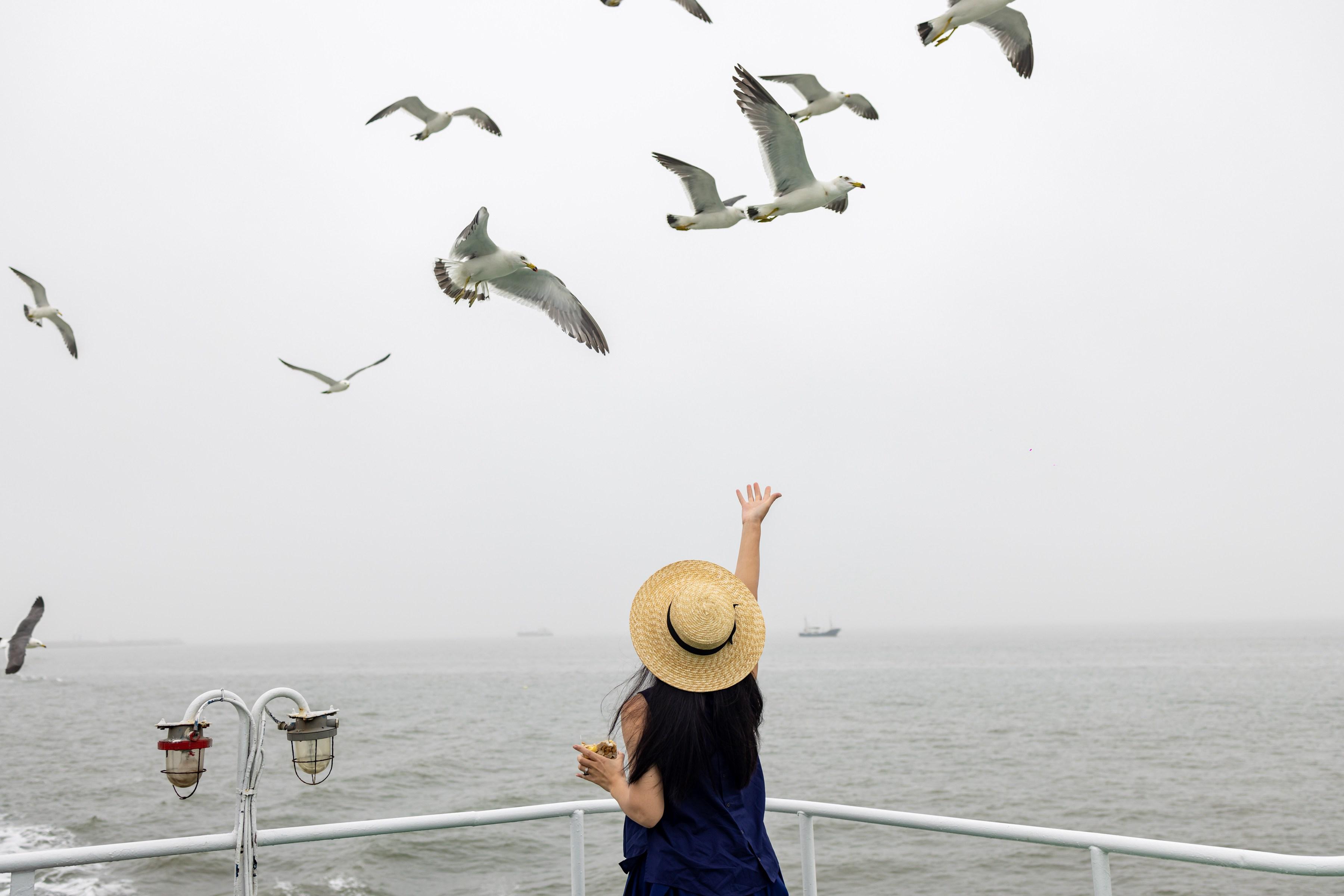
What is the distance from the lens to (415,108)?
9805 millimetres

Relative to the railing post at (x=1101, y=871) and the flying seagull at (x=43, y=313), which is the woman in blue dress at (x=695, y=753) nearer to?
the railing post at (x=1101, y=871)

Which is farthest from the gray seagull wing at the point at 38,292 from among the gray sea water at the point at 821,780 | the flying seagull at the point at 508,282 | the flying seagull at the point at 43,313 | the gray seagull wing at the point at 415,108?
the gray sea water at the point at 821,780

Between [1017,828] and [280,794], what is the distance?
82.8 ft

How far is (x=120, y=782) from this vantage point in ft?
82.9

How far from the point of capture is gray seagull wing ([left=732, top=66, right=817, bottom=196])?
7164mm

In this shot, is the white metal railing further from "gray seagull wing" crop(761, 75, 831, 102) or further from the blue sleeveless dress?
"gray seagull wing" crop(761, 75, 831, 102)

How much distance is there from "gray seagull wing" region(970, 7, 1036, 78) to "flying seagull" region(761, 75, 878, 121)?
1.49 metres

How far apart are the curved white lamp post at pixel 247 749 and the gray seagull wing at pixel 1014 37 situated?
6866mm

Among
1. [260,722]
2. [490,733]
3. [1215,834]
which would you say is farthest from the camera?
[490,733]

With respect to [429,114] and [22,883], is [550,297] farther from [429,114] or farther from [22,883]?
[22,883]

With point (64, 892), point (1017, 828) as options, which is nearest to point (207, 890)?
point (64, 892)

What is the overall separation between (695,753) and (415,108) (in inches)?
358

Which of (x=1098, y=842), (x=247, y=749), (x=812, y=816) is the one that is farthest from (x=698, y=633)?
(x=247, y=749)

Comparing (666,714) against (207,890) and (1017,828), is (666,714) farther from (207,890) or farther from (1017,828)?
(207,890)
